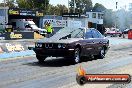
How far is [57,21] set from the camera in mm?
57062

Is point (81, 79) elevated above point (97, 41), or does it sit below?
above

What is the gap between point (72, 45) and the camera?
44.5 feet

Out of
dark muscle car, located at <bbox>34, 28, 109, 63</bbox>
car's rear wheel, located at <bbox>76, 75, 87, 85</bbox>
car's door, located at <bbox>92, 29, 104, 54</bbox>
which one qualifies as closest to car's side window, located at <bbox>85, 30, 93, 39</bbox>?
dark muscle car, located at <bbox>34, 28, 109, 63</bbox>

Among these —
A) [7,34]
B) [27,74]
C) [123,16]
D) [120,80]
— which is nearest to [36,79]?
[27,74]

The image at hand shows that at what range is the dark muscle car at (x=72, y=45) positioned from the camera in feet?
43.8

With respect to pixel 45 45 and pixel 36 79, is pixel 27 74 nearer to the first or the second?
pixel 36 79

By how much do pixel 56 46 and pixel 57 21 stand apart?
4387 cm

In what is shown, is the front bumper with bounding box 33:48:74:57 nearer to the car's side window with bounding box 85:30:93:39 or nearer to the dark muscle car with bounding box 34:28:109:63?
the dark muscle car with bounding box 34:28:109:63

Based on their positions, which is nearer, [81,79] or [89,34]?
[81,79]

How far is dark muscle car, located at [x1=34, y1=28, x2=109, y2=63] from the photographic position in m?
13.4

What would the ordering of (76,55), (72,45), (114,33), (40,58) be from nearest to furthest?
(72,45) < (76,55) < (40,58) < (114,33)

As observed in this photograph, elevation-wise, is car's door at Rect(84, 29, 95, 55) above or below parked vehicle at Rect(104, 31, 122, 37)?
above

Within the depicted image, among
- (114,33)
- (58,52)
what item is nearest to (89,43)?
(58,52)

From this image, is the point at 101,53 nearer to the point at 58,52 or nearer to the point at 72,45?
the point at 72,45
